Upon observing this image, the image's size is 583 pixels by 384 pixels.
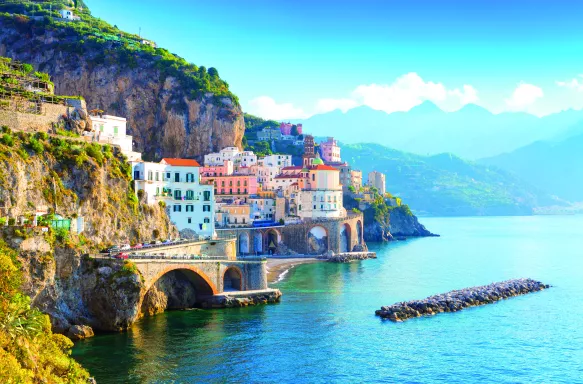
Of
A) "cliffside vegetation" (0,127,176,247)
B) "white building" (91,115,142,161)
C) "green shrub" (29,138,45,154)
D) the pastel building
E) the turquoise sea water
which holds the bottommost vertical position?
the turquoise sea water

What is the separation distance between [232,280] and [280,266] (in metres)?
39.0

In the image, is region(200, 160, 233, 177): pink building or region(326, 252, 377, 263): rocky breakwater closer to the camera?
region(326, 252, 377, 263): rocky breakwater

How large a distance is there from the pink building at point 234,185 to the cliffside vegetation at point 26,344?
361 feet

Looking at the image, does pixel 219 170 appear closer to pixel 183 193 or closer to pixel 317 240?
pixel 317 240

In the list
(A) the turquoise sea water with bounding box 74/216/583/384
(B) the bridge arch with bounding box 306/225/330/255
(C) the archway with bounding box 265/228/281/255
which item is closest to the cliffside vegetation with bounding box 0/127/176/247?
(A) the turquoise sea water with bounding box 74/216/583/384

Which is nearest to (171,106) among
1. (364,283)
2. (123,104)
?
(123,104)

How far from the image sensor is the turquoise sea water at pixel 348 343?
51.7 meters

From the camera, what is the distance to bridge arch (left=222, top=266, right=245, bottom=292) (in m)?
78.1

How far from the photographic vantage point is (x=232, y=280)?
80.0 m

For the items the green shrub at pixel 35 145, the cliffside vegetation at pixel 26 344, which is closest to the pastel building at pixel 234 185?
the green shrub at pixel 35 145

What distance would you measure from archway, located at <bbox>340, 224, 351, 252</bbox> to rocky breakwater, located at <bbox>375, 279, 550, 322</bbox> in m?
55.8

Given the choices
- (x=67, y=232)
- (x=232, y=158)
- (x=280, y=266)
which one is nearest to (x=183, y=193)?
(x=67, y=232)

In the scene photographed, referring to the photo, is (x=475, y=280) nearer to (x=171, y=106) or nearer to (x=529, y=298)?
(x=529, y=298)

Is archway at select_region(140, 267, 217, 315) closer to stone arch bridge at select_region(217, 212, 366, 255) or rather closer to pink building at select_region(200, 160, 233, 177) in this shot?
stone arch bridge at select_region(217, 212, 366, 255)
